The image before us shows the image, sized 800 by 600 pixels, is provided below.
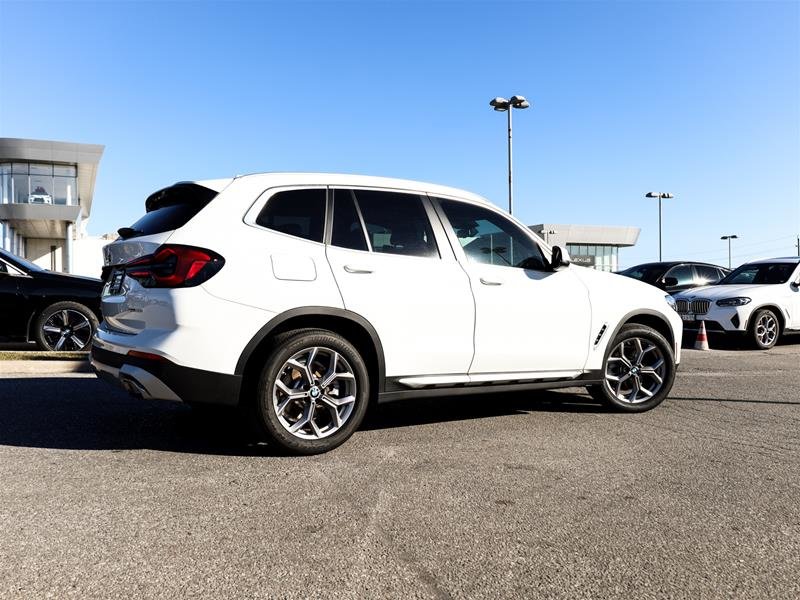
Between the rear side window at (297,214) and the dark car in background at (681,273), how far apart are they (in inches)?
474

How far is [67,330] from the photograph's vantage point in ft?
29.7

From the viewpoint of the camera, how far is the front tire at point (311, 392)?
4.05m

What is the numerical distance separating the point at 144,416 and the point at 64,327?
4489mm

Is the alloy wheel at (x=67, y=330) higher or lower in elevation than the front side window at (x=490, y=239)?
lower

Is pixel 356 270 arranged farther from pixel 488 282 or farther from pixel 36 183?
pixel 36 183

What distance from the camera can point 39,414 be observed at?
5270 millimetres

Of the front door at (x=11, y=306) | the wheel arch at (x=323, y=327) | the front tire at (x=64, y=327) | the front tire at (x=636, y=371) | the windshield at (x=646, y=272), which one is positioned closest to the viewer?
the wheel arch at (x=323, y=327)

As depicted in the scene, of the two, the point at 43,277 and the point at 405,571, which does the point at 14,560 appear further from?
the point at 43,277

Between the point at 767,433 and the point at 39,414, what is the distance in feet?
17.9

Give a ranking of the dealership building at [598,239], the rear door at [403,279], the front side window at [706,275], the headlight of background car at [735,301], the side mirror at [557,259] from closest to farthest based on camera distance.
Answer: the rear door at [403,279], the side mirror at [557,259], the headlight of background car at [735,301], the front side window at [706,275], the dealership building at [598,239]

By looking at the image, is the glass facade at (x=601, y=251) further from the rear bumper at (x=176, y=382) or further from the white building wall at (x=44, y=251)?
the rear bumper at (x=176, y=382)

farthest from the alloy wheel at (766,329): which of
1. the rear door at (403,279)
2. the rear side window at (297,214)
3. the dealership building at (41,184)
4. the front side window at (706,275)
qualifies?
the dealership building at (41,184)

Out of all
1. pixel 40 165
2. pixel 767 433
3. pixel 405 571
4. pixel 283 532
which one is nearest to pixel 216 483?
pixel 283 532

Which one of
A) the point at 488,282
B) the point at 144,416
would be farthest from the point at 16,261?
the point at 488,282
